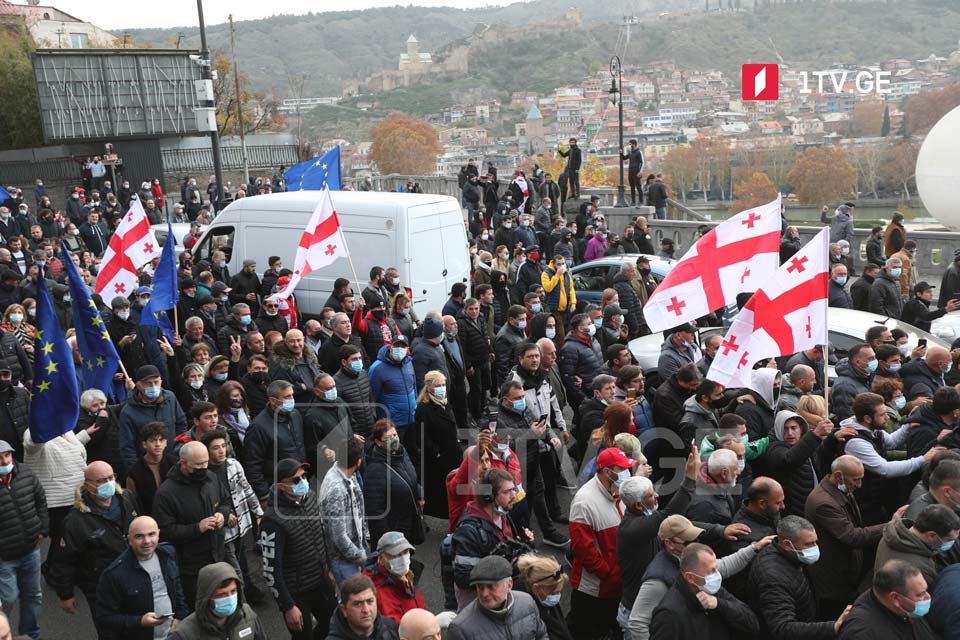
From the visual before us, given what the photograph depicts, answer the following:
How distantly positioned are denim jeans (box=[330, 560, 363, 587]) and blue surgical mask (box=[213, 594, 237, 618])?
47.3 inches

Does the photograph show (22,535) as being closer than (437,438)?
Yes

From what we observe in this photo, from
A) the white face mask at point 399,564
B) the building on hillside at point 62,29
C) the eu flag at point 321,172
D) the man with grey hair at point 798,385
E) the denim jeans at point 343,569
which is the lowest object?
the denim jeans at point 343,569

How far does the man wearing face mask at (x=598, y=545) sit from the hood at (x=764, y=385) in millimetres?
1785

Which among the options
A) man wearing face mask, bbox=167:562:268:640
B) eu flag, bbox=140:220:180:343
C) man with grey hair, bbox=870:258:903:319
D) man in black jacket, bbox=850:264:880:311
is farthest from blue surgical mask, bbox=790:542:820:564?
man in black jacket, bbox=850:264:880:311

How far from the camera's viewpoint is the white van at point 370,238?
13719 millimetres

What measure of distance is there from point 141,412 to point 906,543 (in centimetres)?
571

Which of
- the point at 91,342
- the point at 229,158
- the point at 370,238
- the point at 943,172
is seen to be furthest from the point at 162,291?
the point at 229,158

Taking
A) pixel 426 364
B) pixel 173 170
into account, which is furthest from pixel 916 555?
pixel 173 170

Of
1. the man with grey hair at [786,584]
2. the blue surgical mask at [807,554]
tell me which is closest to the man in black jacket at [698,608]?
the man with grey hair at [786,584]

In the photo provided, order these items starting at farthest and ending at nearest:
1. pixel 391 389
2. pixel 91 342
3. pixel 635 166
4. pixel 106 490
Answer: pixel 635 166 → pixel 391 389 → pixel 91 342 → pixel 106 490

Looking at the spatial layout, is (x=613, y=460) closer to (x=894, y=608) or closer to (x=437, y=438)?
(x=894, y=608)

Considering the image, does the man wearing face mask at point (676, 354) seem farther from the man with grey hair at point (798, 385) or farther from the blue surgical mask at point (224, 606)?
the blue surgical mask at point (224, 606)

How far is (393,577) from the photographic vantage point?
5.55 m

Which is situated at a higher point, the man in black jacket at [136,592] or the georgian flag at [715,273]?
the georgian flag at [715,273]
